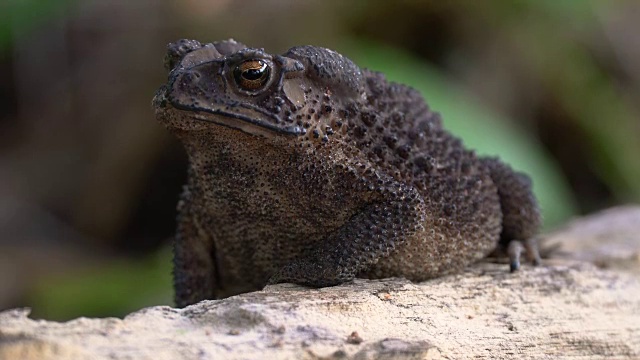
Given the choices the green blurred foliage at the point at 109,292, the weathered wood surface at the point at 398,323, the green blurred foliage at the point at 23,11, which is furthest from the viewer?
the green blurred foliage at the point at 23,11

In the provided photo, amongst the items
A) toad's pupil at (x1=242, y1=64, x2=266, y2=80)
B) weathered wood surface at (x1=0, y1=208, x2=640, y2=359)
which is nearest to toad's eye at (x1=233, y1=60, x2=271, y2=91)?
toad's pupil at (x1=242, y1=64, x2=266, y2=80)

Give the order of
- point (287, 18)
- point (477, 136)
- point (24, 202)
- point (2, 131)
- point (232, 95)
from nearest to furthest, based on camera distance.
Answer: point (232, 95)
point (477, 136)
point (287, 18)
point (24, 202)
point (2, 131)

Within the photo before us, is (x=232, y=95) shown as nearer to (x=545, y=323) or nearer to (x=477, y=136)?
(x=545, y=323)

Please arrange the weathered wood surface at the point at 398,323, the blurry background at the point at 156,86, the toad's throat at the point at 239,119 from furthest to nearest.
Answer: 1. the blurry background at the point at 156,86
2. the toad's throat at the point at 239,119
3. the weathered wood surface at the point at 398,323

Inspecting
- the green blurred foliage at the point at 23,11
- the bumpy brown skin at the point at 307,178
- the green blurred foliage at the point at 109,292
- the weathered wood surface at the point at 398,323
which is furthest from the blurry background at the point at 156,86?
the weathered wood surface at the point at 398,323

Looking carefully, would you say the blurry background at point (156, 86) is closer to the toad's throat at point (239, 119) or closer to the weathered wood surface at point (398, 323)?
the weathered wood surface at point (398, 323)

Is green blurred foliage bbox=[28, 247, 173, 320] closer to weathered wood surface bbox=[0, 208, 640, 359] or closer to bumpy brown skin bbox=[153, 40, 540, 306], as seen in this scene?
bumpy brown skin bbox=[153, 40, 540, 306]

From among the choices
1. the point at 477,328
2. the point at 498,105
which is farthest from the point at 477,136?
the point at 477,328
